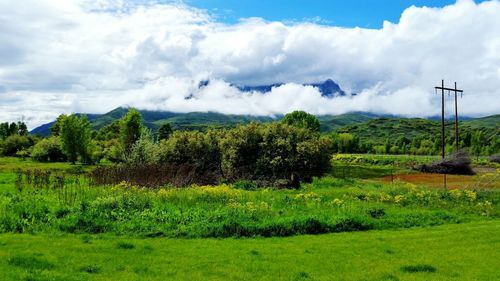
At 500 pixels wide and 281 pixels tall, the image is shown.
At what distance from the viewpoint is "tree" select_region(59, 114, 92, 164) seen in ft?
230

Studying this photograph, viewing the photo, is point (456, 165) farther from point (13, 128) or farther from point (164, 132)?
point (13, 128)

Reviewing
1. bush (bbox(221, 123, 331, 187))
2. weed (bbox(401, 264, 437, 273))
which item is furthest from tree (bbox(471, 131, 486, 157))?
weed (bbox(401, 264, 437, 273))

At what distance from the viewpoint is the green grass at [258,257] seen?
37.1 ft

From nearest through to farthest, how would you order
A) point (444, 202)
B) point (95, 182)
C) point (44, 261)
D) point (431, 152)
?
point (44, 261) < point (444, 202) < point (95, 182) < point (431, 152)

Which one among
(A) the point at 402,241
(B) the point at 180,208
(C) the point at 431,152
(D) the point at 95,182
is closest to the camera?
(A) the point at 402,241

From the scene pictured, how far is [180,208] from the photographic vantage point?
20.7m

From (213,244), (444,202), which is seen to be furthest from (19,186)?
(444,202)

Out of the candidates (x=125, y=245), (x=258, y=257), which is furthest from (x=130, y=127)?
(x=258, y=257)

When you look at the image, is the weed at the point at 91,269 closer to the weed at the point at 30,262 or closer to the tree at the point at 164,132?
the weed at the point at 30,262

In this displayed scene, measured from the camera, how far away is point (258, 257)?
43.2 feet

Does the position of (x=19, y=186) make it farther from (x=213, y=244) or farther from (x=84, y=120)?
(x=84, y=120)

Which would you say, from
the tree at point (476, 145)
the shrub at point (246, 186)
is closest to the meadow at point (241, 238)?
the shrub at point (246, 186)

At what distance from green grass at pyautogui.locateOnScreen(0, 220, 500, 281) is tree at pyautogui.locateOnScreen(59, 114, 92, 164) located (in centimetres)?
5868

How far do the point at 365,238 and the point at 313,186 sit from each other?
19.4 meters
